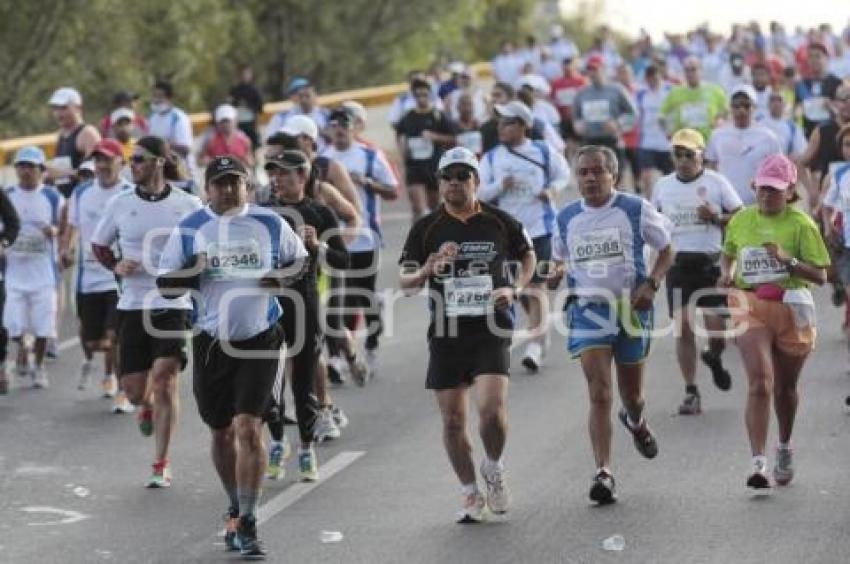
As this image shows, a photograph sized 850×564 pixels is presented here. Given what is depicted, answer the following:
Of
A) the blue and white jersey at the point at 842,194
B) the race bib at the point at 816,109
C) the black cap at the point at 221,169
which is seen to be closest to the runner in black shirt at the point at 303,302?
the black cap at the point at 221,169

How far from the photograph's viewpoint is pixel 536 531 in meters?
12.9

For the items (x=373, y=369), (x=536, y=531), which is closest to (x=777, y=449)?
(x=536, y=531)

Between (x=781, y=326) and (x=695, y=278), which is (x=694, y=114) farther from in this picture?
(x=781, y=326)

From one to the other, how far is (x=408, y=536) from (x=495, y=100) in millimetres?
13176

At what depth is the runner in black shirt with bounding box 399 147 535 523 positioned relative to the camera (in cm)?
1308

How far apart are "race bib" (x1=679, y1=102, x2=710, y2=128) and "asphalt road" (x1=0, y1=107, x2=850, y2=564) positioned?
7116 mm

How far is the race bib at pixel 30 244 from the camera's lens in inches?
768

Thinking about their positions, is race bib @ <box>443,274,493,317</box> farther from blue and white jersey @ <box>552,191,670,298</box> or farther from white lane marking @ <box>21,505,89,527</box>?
white lane marking @ <box>21,505,89,527</box>

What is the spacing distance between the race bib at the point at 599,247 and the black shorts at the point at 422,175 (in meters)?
12.0

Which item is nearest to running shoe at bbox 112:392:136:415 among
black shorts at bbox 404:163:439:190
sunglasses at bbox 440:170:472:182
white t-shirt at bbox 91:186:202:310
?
white t-shirt at bbox 91:186:202:310

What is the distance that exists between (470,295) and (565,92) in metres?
21.7

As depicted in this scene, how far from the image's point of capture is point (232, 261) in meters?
12.6

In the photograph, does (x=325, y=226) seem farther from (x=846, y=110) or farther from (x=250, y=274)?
(x=846, y=110)

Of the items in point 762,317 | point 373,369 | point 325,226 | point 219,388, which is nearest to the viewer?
point 219,388
